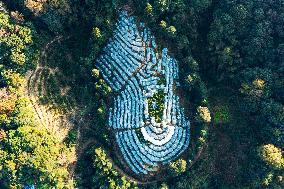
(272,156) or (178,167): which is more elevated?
(272,156)

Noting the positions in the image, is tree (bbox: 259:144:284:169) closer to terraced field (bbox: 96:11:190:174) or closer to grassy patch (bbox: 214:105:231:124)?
grassy patch (bbox: 214:105:231:124)

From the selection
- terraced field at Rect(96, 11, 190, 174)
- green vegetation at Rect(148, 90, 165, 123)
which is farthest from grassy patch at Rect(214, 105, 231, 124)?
green vegetation at Rect(148, 90, 165, 123)

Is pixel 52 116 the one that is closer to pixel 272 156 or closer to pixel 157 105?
pixel 157 105

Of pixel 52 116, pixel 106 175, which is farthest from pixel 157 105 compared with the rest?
pixel 52 116

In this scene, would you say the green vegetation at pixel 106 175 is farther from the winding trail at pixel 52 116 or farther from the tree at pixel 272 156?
the tree at pixel 272 156

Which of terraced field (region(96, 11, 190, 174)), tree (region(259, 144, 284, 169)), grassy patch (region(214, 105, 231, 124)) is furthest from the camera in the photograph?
grassy patch (region(214, 105, 231, 124))

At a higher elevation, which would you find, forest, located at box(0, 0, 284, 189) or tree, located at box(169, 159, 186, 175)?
forest, located at box(0, 0, 284, 189)

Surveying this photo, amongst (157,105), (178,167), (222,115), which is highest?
(157,105)

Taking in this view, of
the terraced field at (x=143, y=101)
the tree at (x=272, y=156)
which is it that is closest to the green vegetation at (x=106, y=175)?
the terraced field at (x=143, y=101)

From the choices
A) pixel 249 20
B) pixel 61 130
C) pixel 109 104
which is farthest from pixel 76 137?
pixel 249 20

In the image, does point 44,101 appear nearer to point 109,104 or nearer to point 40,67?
point 40,67
